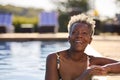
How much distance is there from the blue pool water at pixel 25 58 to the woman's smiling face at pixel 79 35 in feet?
11.3

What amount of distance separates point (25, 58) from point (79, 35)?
18.3 feet

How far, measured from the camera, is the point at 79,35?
3.01 metres

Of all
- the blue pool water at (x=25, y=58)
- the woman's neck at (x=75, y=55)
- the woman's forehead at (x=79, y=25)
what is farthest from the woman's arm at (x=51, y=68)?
the blue pool water at (x=25, y=58)

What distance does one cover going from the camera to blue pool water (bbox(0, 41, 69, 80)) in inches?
265

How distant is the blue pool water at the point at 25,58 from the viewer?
673 centimetres

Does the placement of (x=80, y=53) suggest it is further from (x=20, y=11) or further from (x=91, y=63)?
(x=20, y=11)

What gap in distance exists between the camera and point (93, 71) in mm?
2863

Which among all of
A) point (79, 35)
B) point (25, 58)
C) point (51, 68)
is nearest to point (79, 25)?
point (79, 35)

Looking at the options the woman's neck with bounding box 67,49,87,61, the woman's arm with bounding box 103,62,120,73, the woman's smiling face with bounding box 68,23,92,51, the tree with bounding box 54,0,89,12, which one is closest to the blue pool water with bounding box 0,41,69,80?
the woman's neck with bounding box 67,49,87,61

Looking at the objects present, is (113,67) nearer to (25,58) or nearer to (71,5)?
(25,58)

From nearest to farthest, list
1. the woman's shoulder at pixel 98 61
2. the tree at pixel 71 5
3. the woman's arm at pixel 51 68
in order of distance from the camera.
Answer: the woman's arm at pixel 51 68 < the woman's shoulder at pixel 98 61 < the tree at pixel 71 5

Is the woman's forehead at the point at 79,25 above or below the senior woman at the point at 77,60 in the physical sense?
above

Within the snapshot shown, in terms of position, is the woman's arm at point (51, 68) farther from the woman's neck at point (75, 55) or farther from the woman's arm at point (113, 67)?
the woman's arm at point (113, 67)

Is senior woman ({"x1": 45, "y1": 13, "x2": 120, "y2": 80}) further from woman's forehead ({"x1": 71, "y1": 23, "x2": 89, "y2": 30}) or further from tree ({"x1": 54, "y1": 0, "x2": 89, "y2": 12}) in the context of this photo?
tree ({"x1": 54, "y1": 0, "x2": 89, "y2": 12})
